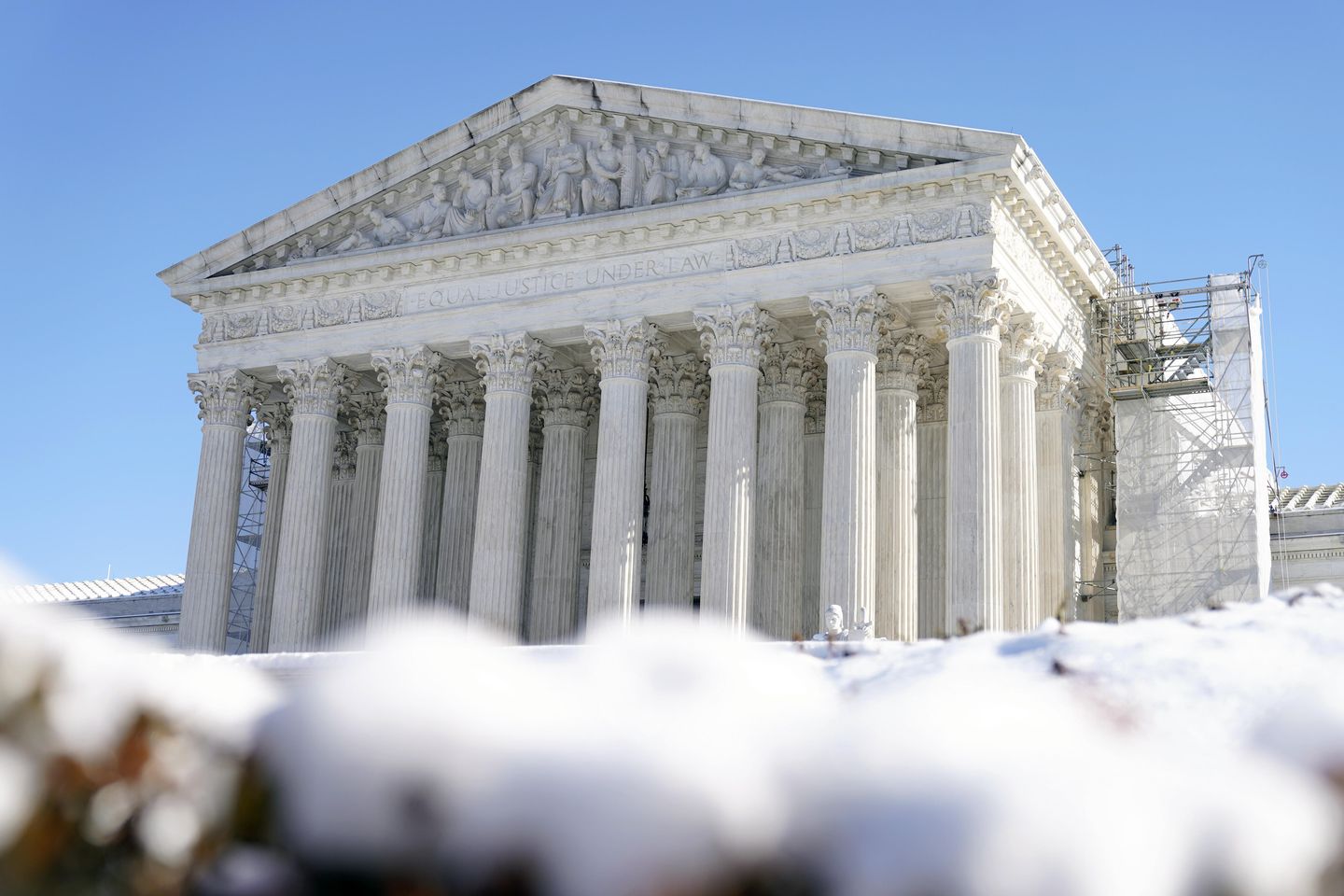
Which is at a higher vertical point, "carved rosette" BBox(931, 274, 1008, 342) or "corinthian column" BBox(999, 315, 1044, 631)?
"carved rosette" BBox(931, 274, 1008, 342)

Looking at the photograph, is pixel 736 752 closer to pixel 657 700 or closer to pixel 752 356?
pixel 657 700

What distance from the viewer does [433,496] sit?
45750 millimetres

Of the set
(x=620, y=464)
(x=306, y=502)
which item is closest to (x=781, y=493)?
(x=620, y=464)

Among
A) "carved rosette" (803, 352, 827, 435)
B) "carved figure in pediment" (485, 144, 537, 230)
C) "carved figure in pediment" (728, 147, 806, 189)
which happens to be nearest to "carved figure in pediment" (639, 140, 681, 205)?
"carved figure in pediment" (728, 147, 806, 189)

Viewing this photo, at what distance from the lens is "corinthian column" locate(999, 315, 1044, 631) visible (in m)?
32.2

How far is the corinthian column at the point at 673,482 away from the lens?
128 feet

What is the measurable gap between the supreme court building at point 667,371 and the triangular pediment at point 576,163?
3.1 inches

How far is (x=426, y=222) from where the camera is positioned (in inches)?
1547

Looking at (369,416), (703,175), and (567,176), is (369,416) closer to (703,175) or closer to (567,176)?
(567,176)

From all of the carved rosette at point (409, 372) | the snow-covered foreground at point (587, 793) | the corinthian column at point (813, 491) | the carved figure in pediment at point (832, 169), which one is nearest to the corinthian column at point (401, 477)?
the carved rosette at point (409, 372)

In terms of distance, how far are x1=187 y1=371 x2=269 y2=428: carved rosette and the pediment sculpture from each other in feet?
12.5

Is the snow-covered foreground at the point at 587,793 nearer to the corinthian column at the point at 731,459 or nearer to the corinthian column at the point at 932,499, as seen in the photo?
the corinthian column at the point at 731,459

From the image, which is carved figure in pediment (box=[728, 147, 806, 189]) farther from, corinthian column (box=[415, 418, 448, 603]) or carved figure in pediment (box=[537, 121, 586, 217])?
corinthian column (box=[415, 418, 448, 603])

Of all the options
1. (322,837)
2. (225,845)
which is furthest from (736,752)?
(225,845)
